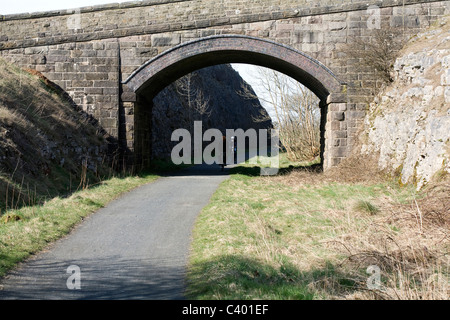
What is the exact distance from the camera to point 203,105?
33.5 metres

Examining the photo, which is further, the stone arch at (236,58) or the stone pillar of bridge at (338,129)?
the stone pillar of bridge at (338,129)

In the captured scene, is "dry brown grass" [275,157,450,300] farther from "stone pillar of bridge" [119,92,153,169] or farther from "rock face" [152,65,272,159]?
"rock face" [152,65,272,159]

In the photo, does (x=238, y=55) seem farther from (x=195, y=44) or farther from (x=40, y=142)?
(x=40, y=142)

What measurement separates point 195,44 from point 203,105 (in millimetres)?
19664

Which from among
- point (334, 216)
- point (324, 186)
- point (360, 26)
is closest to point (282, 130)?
point (360, 26)

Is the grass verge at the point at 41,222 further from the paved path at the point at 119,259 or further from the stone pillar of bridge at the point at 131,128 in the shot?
the stone pillar of bridge at the point at 131,128

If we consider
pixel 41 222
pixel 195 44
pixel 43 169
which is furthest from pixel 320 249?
pixel 195 44

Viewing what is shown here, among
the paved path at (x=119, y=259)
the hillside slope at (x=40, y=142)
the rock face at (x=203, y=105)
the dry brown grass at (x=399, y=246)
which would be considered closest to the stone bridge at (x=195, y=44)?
the hillside slope at (x=40, y=142)

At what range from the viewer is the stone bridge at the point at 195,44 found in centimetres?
1370

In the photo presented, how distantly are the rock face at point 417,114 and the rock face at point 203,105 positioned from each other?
11831 mm

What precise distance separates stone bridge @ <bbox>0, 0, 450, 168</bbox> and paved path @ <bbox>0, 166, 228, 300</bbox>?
6.64m

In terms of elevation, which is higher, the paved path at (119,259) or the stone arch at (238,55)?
the stone arch at (238,55)

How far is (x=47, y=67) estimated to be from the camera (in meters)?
14.6

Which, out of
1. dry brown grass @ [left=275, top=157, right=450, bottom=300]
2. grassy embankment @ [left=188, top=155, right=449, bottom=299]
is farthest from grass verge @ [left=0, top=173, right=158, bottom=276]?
dry brown grass @ [left=275, top=157, right=450, bottom=300]
